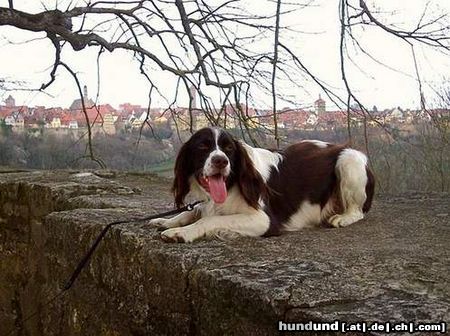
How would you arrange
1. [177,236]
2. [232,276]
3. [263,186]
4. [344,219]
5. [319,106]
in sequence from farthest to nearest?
[319,106] → [344,219] → [263,186] → [177,236] → [232,276]

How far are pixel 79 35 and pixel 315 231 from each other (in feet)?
16.7

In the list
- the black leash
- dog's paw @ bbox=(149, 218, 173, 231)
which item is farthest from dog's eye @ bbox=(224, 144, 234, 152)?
dog's paw @ bbox=(149, 218, 173, 231)

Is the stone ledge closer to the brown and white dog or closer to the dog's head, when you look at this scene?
the brown and white dog

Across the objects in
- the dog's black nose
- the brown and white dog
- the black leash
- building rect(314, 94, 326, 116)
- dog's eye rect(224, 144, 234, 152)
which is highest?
building rect(314, 94, 326, 116)

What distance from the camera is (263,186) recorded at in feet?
11.9

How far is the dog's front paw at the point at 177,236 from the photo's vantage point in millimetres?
3229

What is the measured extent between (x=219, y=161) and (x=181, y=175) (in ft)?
1.25

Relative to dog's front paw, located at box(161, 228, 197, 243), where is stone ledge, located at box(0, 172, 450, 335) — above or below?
below

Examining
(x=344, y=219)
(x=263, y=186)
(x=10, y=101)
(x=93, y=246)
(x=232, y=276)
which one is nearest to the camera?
(x=232, y=276)

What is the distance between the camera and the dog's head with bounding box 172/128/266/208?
11.1 feet

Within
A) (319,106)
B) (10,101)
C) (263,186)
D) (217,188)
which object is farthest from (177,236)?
(10,101)

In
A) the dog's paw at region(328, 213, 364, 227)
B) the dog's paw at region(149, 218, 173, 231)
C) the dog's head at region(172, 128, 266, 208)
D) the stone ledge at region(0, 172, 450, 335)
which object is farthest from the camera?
the dog's paw at region(328, 213, 364, 227)

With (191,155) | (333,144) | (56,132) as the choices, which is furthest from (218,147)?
(56,132)

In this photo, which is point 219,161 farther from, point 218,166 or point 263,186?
point 263,186
